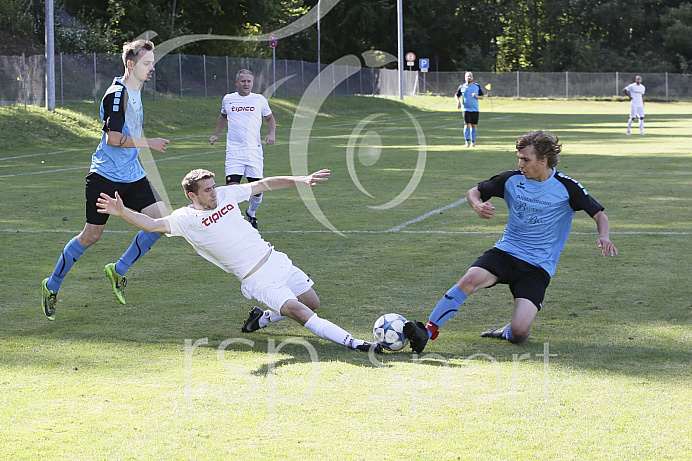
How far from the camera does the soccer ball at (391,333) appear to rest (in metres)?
6.29

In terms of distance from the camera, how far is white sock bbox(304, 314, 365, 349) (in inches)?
248

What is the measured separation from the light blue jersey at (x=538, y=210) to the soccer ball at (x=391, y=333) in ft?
3.73

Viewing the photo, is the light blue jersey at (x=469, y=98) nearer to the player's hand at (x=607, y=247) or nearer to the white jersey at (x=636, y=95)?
the white jersey at (x=636, y=95)

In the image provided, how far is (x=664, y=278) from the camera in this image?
28.6ft

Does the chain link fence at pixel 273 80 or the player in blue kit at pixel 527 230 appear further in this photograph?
the chain link fence at pixel 273 80

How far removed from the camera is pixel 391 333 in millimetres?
6309

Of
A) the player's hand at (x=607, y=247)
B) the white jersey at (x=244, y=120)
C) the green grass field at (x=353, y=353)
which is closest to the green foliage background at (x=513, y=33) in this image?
the white jersey at (x=244, y=120)

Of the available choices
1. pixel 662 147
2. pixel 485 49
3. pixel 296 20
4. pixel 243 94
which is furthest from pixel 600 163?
pixel 485 49

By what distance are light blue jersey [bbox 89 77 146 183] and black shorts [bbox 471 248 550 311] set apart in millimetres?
A: 3260

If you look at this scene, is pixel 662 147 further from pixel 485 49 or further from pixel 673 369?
pixel 485 49

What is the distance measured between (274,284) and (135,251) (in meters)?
2.09

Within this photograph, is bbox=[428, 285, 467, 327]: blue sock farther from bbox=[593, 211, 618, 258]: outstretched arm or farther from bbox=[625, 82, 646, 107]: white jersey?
bbox=[625, 82, 646, 107]: white jersey

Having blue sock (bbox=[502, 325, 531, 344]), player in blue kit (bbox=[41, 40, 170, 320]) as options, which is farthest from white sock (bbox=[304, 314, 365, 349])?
player in blue kit (bbox=[41, 40, 170, 320])

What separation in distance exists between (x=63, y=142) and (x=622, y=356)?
23.3 metres
